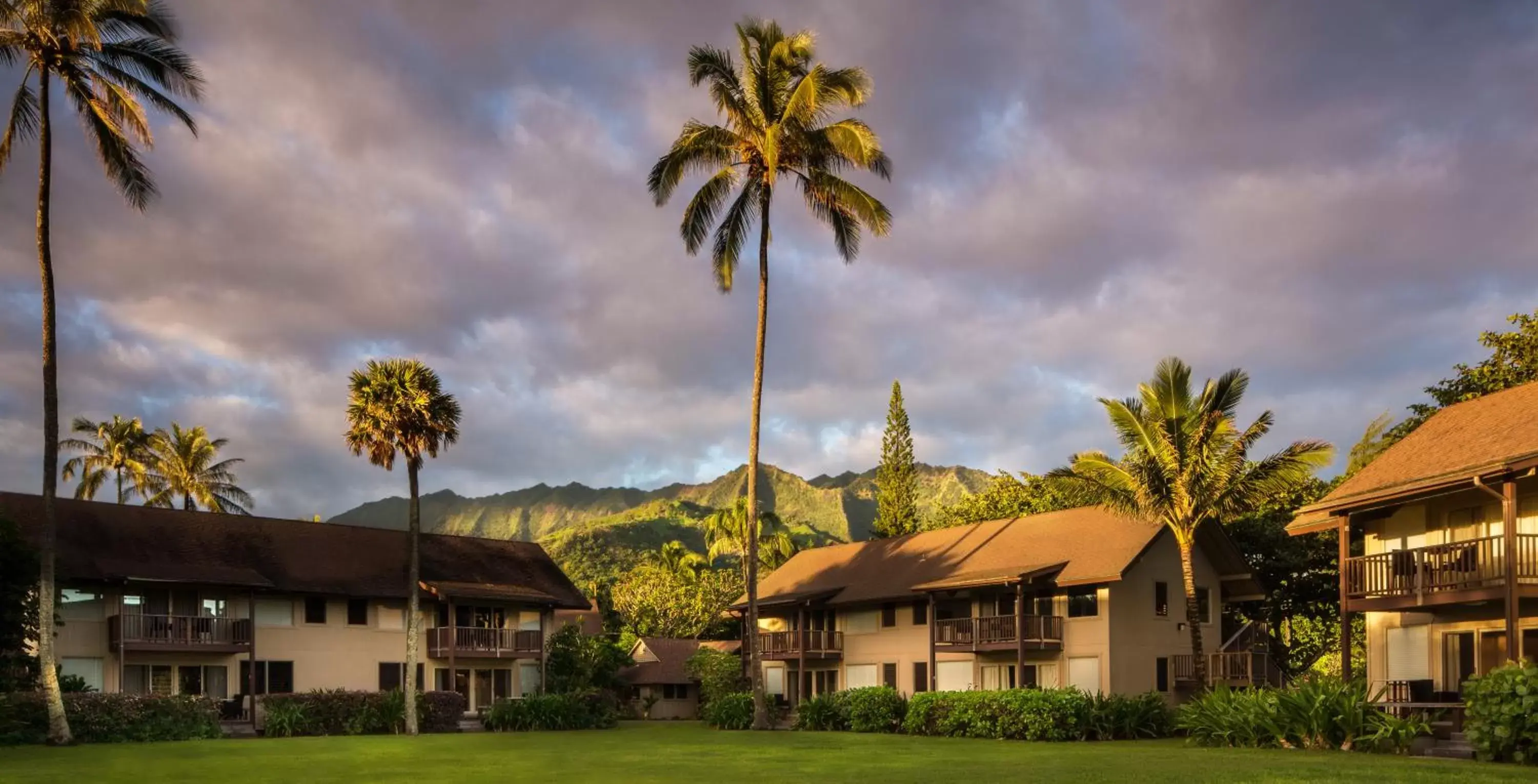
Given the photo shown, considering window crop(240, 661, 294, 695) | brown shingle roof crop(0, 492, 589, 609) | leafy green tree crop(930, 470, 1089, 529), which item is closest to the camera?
brown shingle roof crop(0, 492, 589, 609)

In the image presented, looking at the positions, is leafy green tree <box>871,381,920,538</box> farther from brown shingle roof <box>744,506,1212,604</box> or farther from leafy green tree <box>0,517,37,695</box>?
leafy green tree <box>0,517,37,695</box>

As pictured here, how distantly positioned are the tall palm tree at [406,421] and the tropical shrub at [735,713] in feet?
31.9

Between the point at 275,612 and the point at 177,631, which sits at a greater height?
the point at 275,612

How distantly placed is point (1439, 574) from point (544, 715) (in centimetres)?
2824

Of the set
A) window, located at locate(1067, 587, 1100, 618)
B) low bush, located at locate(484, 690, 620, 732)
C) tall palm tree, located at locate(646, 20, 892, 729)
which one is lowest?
low bush, located at locate(484, 690, 620, 732)

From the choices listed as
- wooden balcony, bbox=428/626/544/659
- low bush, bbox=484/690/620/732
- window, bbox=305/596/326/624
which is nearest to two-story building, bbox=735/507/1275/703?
low bush, bbox=484/690/620/732

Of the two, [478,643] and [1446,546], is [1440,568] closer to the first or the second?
[1446,546]

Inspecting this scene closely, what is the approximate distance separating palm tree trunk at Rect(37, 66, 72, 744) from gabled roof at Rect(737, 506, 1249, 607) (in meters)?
25.1

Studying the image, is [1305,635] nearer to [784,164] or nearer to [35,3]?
[784,164]

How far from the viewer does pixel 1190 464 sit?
3547cm

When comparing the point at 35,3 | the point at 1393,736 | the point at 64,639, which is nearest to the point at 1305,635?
the point at 1393,736

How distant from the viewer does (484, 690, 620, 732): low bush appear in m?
43.8

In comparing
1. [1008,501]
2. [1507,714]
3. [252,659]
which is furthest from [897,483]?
[1507,714]

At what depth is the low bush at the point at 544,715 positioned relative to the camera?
1722 inches
